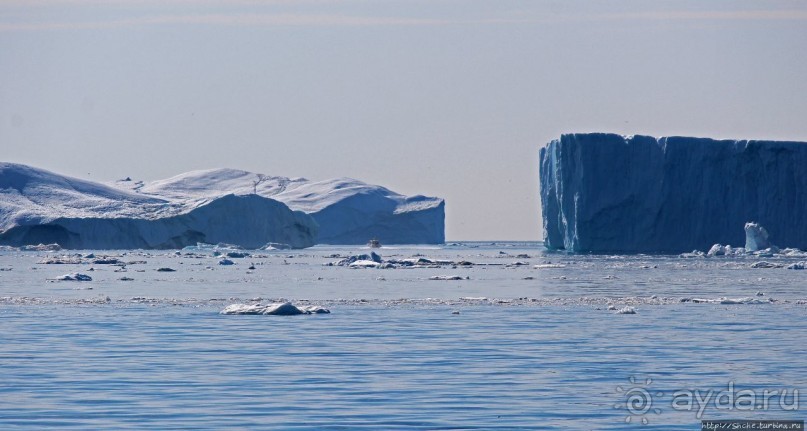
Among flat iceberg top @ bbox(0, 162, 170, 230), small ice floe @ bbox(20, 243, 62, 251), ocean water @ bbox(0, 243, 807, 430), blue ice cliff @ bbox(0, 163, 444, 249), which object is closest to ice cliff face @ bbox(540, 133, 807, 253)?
blue ice cliff @ bbox(0, 163, 444, 249)

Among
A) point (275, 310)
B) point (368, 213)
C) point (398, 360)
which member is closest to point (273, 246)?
point (368, 213)

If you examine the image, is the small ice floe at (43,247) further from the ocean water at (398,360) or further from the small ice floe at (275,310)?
the small ice floe at (275,310)

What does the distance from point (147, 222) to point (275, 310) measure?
191 feet

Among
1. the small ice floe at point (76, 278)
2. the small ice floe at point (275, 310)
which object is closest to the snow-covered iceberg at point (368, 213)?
the small ice floe at point (76, 278)

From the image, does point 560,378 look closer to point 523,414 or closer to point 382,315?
point 523,414

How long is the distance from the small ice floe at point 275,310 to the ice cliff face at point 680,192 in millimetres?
37243

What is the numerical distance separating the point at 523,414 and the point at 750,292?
1608 cm

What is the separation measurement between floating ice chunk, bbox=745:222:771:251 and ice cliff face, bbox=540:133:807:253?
2.95 meters

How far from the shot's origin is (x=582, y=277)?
3195cm

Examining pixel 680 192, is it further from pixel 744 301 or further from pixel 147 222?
pixel 744 301

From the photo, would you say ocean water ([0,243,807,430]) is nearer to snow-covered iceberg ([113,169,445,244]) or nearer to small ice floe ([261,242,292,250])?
small ice floe ([261,242,292,250])

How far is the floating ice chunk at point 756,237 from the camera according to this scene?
50.7 meters

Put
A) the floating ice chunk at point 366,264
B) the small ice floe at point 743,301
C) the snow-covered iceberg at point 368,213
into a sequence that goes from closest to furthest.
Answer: the small ice floe at point 743,301 < the floating ice chunk at point 366,264 < the snow-covered iceberg at point 368,213

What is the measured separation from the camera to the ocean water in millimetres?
9461
